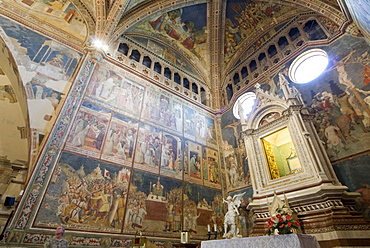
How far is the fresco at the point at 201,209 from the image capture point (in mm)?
9039

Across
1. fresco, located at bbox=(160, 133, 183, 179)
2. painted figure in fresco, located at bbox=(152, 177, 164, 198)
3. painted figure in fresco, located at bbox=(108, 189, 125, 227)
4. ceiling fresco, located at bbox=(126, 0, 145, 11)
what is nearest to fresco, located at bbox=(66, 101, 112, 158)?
painted figure in fresco, located at bbox=(108, 189, 125, 227)

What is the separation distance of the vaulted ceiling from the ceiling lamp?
151 centimetres

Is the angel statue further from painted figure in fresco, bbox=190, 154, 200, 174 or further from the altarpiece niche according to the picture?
painted figure in fresco, bbox=190, 154, 200, 174

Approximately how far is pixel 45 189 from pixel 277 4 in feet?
48.7

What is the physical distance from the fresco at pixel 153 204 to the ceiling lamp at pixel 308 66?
823cm

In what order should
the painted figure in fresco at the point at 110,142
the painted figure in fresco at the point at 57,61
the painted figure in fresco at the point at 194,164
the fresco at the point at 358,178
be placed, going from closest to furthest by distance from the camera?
1. the fresco at the point at 358,178
2. the painted figure in fresco at the point at 110,142
3. the painted figure in fresco at the point at 57,61
4. the painted figure in fresco at the point at 194,164

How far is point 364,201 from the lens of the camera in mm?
Answer: 6617

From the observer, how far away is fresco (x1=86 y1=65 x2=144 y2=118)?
9094 millimetres

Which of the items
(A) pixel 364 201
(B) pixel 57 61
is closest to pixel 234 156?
(A) pixel 364 201

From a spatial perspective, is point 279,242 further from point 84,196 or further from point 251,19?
point 251,19

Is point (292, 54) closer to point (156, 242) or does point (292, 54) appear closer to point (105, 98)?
point (105, 98)

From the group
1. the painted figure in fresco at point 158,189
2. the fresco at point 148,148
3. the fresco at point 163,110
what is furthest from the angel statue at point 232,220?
the fresco at point 163,110

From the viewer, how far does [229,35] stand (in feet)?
48.0

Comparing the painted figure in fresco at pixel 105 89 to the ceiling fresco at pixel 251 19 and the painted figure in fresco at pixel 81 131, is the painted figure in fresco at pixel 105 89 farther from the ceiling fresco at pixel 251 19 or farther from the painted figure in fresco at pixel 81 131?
the ceiling fresco at pixel 251 19
